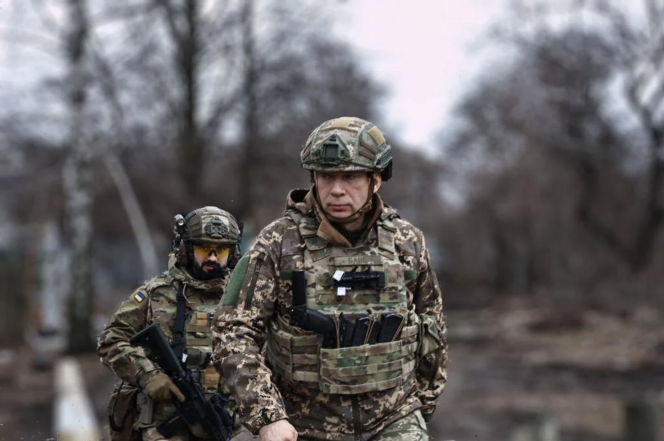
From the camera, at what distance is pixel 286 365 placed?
143 inches

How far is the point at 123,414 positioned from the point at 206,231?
1.14 meters

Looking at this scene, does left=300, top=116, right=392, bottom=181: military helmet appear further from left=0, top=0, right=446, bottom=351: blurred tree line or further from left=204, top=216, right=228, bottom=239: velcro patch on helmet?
left=0, top=0, right=446, bottom=351: blurred tree line

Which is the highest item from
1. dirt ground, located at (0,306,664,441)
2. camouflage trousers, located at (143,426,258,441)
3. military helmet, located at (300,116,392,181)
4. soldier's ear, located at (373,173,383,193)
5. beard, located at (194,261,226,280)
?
military helmet, located at (300,116,392,181)

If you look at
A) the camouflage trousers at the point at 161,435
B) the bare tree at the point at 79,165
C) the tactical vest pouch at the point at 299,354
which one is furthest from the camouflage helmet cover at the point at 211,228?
the bare tree at the point at 79,165

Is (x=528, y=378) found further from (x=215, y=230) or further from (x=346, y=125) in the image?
(x=346, y=125)

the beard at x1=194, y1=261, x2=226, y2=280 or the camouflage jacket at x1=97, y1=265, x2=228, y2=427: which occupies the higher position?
the beard at x1=194, y1=261, x2=226, y2=280

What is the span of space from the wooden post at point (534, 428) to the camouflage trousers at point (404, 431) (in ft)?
27.6

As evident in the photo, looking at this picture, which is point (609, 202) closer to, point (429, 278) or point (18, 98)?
point (18, 98)

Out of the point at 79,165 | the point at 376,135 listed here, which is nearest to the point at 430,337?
the point at 376,135

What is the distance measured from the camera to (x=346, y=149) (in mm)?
3645

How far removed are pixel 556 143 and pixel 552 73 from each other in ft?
7.50

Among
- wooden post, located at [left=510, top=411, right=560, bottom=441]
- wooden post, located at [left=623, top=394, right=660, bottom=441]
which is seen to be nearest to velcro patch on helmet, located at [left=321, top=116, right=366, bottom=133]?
wooden post, located at [left=510, top=411, right=560, bottom=441]

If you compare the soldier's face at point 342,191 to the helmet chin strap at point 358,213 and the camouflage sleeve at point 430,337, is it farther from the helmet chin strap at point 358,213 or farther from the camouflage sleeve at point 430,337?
the camouflage sleeve at point 430,337

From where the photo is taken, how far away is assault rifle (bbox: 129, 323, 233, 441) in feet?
16.0
